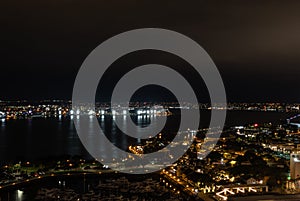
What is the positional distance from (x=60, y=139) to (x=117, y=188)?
8803mm

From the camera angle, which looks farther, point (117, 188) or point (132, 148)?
point (132, 148)

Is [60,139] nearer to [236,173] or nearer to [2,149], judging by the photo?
[2,149]

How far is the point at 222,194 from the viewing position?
14.8ft

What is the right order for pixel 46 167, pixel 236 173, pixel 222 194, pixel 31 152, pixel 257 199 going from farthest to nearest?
pixel 31 152 → pixel 46 167 → pixel 236 173 → pixel 222 194 → pixel 257 199

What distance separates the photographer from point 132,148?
33.1 feet

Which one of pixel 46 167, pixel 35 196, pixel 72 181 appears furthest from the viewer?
pixel 46 167

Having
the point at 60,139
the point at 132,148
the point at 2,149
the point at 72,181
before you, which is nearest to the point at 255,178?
the point at 72,181

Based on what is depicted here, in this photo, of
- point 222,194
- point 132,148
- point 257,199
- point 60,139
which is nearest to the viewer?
point 257,199

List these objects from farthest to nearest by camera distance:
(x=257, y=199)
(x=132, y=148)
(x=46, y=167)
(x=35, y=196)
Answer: (x=132, y=148) < (x=46, y=167) < (x=35, y=196) < (x=257, y=199)

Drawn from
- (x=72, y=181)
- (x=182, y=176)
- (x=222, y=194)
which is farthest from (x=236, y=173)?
(x=72, y=181)

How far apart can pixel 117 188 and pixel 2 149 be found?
7100 mm

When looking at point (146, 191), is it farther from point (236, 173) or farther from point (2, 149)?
point (2, 149)

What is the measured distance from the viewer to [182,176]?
6.04m

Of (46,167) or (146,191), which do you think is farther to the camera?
(46,167)
